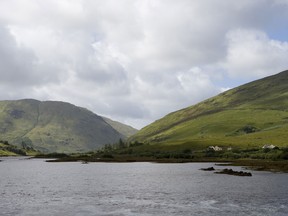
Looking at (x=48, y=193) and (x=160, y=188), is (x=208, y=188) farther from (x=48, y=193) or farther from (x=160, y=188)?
(x=48, y=193)

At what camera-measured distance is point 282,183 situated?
9638 cm

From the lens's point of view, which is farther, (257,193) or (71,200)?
(257,193)

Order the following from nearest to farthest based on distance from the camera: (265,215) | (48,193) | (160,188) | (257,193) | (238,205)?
(265,215) → (238,205) → (257,193) → (48,193) → (160,188)

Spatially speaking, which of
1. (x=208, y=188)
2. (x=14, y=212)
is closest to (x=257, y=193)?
(x=208, y=188)

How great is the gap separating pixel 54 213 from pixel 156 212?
1517cm

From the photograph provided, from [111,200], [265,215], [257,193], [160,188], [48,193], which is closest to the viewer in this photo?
[265,215]

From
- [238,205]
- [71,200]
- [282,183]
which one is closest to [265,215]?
[238,205]

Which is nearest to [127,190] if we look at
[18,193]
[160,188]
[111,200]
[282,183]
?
[160,188]

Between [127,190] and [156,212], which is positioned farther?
[127,190]

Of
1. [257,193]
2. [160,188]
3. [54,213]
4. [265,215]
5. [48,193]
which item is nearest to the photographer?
[265,215]

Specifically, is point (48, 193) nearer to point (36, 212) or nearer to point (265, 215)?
point (36, 212)

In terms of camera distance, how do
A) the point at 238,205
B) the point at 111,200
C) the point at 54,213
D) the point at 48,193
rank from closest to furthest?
the point at 54,213 → the point at 238,205 → the point at 111,200 → the point at 48,193

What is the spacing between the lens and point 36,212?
61.7 m

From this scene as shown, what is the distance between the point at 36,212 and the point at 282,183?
60.2 metres
